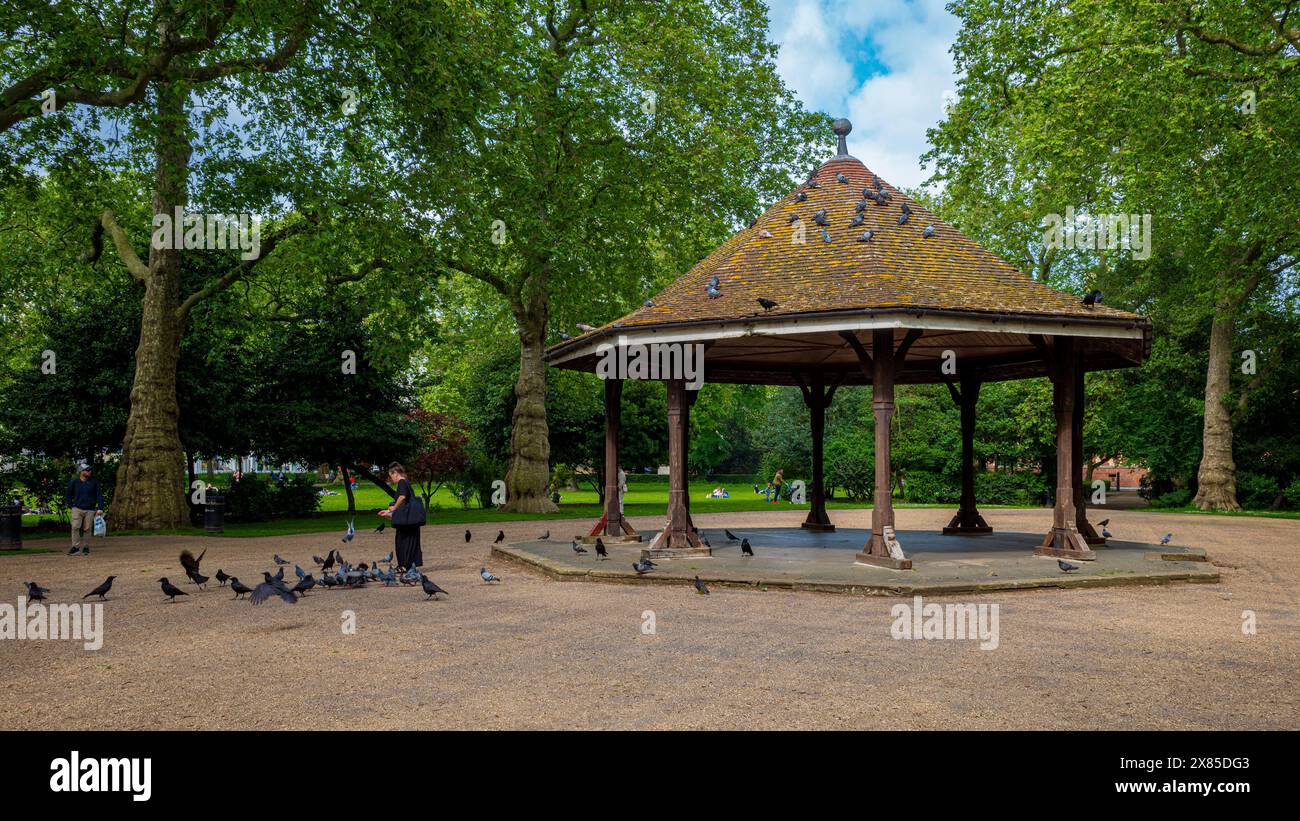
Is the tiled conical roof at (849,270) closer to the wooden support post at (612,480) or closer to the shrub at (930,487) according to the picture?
the wooden support post at (612,480)

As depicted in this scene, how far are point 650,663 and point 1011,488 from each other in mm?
37149

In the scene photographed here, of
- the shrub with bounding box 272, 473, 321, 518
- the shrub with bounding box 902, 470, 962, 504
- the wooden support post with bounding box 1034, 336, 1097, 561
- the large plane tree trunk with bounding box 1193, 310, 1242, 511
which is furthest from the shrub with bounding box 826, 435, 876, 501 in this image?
the wooden support post with bounding box 1034, 336, 1097, 561

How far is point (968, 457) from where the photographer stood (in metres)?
20.5

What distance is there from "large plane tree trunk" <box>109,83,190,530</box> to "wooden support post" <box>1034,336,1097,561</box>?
914 inches

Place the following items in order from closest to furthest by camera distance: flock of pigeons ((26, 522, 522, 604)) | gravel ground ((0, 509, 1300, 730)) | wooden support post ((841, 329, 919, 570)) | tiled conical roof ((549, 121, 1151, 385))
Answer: gravel ground ((0, 509, 1300, 730)) → flock of pigeons ((26, 522, 522, 604)) → tiled conical roof ((549, 121, 1151, 385)) → wooden support post ((841, 329, 919, 570))

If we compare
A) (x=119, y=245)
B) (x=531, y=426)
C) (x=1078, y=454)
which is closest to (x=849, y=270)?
(x=1078, y=454)

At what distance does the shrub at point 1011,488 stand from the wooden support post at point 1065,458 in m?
26.7

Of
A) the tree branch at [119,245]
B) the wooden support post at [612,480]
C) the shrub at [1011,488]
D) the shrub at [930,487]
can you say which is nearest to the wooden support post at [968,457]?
the wooden support post at [612,480]

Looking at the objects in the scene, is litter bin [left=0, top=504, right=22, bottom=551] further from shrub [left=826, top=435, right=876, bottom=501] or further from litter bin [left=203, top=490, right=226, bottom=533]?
shrub [left=826, top=435, right=876, bottom=501]

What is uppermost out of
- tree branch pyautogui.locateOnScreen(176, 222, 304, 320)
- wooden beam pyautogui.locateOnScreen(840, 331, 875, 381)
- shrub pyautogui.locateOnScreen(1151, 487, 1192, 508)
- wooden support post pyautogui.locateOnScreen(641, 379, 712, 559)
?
tree branch pyautogui.locateOnScreen(176, 222, 304, 320)

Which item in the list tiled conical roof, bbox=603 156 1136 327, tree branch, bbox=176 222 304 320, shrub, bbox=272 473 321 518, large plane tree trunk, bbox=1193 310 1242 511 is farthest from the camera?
large plane tree trunk, bbox=1193 310 1242 511

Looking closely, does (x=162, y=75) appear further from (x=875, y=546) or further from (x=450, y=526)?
(x=875, y=546)

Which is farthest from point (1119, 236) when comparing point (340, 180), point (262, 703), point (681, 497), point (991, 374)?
point (262, 703)

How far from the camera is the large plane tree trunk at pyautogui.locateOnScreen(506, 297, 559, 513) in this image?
104ft
